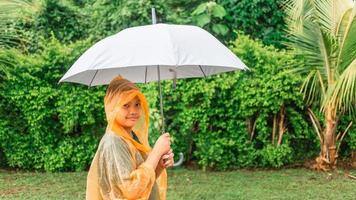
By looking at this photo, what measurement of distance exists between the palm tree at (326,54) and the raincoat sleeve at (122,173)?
4164mm

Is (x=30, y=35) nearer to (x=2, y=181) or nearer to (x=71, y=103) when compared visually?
(x=71, y=103)

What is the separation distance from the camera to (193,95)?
6941 millimetres

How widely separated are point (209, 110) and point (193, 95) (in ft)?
1.05

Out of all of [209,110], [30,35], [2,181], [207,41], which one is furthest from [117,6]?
[207,41]

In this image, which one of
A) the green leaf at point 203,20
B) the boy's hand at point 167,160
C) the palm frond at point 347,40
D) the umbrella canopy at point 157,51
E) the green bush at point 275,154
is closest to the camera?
the umbrella canopy at point 157,51

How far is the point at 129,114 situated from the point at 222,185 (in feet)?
12.7

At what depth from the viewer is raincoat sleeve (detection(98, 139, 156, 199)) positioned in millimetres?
2467

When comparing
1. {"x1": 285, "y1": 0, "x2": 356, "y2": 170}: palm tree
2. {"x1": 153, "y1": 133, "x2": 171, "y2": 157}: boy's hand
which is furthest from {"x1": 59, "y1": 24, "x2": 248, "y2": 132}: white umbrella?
{"x1": 285, "y1": 0, "x2": 356, "y2": 170}: palm tree

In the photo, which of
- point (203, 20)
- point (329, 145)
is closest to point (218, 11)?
point (203, 20)

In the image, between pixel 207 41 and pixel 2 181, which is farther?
pixel 2 181

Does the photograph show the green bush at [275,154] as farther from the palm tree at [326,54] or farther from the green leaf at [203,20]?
the green leaf at [203,20]

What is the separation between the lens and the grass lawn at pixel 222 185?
5.81 metres

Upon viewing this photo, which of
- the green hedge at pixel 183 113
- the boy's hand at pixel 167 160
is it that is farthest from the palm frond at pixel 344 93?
the boy's hand at pixel 167 160

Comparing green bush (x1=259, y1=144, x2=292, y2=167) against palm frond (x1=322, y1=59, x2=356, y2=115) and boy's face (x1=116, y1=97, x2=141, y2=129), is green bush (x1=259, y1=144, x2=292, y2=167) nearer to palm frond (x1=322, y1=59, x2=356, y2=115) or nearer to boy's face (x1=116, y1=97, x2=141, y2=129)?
palm frond (x1=322, y1=59, x2=356, y2=115)
